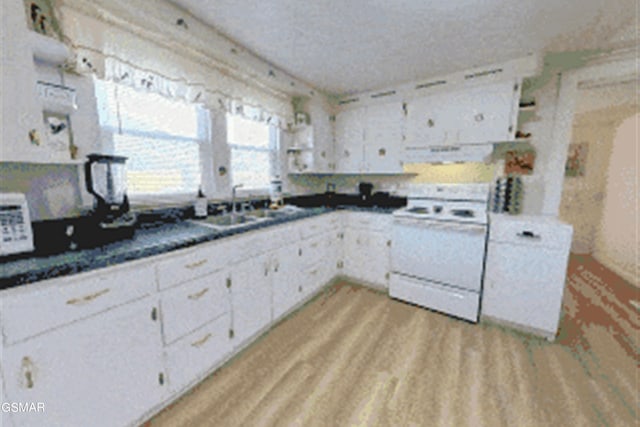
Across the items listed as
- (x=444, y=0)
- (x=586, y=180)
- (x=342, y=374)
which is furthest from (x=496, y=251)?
(x=586, y=180)

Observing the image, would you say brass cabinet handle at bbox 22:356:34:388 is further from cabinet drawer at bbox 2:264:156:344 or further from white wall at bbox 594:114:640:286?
white wall at bbox 594:114:640:286

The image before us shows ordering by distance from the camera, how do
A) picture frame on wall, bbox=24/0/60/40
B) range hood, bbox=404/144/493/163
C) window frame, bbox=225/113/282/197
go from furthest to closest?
1. window frame, bbox=225/113/282/197
2. range hood, bbox=404/144/493/163
3. picture frame on wall, bbox=24/0/60/40

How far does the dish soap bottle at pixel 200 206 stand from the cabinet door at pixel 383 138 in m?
2.00

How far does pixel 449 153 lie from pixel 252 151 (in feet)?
6.97

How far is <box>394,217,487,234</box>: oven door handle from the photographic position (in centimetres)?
211

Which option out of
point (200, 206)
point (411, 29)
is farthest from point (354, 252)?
point (411, 29)

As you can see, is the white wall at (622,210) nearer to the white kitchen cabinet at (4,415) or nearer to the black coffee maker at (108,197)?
the black coffee maker at (108,197)

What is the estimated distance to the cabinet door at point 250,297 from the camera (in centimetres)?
171

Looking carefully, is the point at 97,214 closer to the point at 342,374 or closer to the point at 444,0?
the point at 342,374

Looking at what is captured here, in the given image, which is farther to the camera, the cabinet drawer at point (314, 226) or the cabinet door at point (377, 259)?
the cabinet door at point (377, 259)

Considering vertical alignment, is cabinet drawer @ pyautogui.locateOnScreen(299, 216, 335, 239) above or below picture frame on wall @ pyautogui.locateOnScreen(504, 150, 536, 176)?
below

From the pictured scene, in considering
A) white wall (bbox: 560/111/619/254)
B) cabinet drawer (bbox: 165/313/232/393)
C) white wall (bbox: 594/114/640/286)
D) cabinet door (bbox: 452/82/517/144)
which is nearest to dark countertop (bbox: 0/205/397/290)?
cabinet drawer (bbox: 165/313/232/393)

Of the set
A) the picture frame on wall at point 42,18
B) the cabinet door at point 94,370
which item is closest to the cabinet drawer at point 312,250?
the cabinet door at point 94,370

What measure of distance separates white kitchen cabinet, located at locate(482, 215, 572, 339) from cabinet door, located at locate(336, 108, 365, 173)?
5.63 feet
